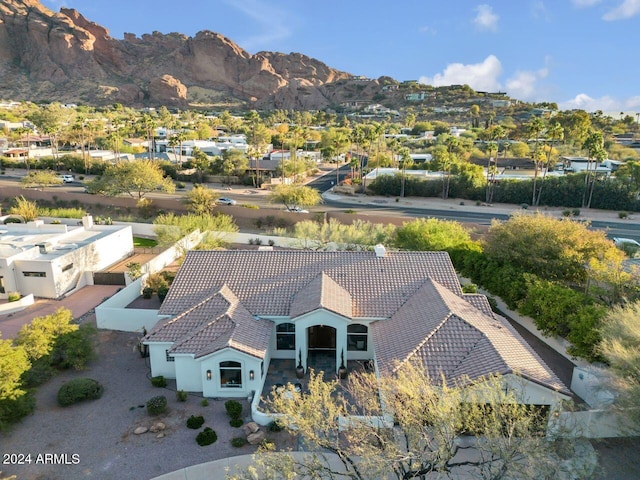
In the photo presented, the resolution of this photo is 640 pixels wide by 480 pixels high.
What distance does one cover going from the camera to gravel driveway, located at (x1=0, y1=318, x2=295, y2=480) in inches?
648

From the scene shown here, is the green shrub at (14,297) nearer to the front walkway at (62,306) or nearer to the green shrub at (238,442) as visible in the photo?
the front walkway at (62,306)

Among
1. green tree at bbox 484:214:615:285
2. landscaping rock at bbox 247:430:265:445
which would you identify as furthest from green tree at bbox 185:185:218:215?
landscaping rock at bbox 247:430:265:445

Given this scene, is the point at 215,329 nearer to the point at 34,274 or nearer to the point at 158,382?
the point at 158,382

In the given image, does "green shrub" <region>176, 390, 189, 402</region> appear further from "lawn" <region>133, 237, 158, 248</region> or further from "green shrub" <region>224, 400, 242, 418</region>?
"lawn" <region>133, 237, 158, 248</region>

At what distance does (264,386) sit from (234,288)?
18.1ft

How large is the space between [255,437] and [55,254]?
25094 mm

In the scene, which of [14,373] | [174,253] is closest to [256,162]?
[174,253]

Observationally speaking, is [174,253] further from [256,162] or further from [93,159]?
[93,159]

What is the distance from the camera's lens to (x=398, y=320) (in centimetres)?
2197

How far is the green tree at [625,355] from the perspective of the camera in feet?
49.8

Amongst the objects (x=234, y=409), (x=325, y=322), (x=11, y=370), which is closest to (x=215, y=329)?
(x=234, y=409)

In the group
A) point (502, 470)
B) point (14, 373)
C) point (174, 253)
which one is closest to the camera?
point (502, 470)

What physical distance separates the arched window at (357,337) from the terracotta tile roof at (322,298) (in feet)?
3.48

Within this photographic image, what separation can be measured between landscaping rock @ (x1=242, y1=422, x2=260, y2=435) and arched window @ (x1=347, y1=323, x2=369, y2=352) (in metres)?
6.68
